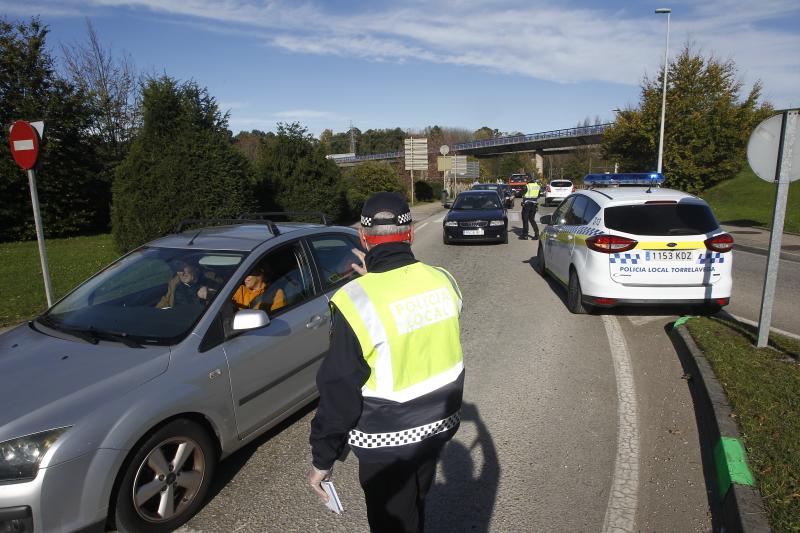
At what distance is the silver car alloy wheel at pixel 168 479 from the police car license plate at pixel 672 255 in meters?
5.71

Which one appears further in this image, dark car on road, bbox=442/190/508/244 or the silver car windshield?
dark car on road, bbox=442/190/508/244

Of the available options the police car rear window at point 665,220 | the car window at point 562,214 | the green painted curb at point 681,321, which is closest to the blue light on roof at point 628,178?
the car window at point 562,214

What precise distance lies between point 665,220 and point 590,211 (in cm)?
110

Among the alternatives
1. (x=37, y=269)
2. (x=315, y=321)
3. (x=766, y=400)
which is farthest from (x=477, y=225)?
(x=315, y=321)

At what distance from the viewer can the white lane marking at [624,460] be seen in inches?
122

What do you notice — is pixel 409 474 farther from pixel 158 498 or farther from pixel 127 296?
pixel 127 296

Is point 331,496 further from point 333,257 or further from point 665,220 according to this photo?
point 665,220

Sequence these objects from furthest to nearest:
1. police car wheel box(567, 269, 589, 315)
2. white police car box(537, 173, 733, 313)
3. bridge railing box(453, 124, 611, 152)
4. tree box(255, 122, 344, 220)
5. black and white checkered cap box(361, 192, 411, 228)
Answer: bridge railing box(453, 124, 611, 152) → tree box(255, 122, 344, 220) → police car wheel box(567, 269, 589, 315) → white police car box(537, 173, 733, 313) → black and white checkered cap box(361, 192, 411, 228)

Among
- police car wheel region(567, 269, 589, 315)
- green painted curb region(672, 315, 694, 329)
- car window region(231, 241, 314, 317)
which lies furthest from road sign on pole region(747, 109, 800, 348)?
car window region(231, 241, 314, 317)

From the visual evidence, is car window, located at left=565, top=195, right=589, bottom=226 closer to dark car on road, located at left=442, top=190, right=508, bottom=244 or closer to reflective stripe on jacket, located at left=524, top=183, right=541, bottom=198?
dark car on road, located at left=442, top=190, right=508, bottom=244

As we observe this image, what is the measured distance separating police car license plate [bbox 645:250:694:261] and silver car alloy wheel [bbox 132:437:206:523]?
5714 mm

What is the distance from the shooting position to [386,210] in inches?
81.9

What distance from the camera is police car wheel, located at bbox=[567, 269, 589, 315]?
7520 mm

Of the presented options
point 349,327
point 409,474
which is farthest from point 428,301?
point 409,474
